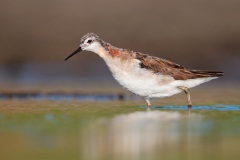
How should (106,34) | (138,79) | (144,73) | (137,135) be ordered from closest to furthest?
(137,135)
(138,79)
(144,73)
(106,34)

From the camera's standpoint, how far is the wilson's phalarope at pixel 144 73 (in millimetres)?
14727

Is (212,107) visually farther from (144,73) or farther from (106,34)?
(106,34)

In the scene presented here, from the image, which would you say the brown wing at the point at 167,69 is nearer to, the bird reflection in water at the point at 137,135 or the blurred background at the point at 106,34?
the bird reflection in water at the point at 137,135

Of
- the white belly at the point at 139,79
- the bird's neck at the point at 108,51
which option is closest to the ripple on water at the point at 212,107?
the white belly at the point at 139,79

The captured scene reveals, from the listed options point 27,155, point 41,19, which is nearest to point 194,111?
point 27,155

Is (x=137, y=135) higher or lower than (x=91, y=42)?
lower

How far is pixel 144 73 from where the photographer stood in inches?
583

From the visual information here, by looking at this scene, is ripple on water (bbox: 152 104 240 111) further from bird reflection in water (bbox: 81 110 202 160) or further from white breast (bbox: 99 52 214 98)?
bird reflection in water (bbox: 81 110 202 160)

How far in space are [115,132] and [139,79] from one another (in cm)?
316

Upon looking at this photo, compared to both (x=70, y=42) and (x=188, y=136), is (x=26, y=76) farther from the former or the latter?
(x=188, y=136)

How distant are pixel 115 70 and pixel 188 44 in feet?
26.4

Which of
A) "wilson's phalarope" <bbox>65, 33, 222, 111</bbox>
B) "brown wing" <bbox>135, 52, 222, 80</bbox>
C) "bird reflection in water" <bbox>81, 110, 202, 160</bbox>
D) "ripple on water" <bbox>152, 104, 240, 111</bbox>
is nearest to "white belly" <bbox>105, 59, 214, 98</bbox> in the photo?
"wilson's phalarope" <bbox>65, 33, 222, 111</bbox>

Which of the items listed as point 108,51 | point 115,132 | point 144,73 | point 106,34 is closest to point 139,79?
point 144,73

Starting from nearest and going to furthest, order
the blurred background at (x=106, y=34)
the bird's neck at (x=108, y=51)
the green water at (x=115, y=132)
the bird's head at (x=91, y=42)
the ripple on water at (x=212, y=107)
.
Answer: the green water at (x=115, y=132) < the ripple on water at (x=212, y=107) < the bird's neck at (x=108, y=51) < the bird's head at (x=91, y=42) < the blurred background at (x=106, y=34)
